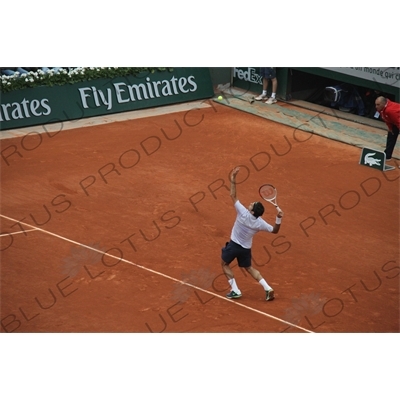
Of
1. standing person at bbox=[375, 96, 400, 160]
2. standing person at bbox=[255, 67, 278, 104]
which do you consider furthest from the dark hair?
standing person at bbox=[255, 67, 278, 104]

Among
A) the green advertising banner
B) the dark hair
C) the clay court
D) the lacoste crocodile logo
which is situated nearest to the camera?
the dark hair

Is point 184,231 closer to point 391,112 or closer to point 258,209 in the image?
point 258,209

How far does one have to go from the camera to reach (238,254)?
11938 millimetres

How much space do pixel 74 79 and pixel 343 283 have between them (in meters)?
11.3

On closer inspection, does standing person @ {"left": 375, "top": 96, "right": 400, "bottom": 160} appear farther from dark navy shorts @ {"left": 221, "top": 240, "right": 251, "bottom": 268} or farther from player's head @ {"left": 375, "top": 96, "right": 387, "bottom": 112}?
dark navy shorts @ {"left": 221, "top": 240, "right": 251, "bottom": 268}

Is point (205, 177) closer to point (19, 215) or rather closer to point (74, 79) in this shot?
point (19, 215)

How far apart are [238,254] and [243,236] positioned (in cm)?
30

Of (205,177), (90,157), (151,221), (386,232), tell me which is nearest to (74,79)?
(90,157)

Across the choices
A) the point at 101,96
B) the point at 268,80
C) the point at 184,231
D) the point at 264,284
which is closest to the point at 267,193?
the point at 264,284

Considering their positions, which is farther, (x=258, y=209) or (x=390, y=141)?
(x=390, y=141)

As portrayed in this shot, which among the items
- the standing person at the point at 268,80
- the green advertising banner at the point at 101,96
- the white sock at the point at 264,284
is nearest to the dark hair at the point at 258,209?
the white sock at the point at 264,284

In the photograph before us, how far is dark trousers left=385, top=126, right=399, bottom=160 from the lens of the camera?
18.1 m

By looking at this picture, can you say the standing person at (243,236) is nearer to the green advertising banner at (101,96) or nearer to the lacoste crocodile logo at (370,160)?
the lacoste crocodile logo at (370,160)

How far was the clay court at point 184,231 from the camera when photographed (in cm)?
1179
